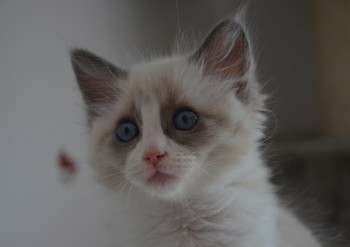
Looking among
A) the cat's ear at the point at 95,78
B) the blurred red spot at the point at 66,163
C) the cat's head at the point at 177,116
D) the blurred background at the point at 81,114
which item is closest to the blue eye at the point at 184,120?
the cat's head at the point at 177,116

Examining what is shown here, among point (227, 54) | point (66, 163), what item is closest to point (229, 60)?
point (227, 54)

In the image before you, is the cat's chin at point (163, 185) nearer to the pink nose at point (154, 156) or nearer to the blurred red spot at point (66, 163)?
the pink nose at point (154, 156)

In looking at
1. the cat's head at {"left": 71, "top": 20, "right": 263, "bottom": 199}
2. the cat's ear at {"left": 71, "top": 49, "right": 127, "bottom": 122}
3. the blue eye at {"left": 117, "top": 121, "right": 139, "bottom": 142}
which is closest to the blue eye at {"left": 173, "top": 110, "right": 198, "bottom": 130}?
the cat's head at {"left": 71, "top": 20, "right": 263, "bottom": 199}

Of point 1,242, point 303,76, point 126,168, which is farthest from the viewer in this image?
point 303,76

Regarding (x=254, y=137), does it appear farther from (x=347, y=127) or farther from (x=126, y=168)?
(x=347, y=127)

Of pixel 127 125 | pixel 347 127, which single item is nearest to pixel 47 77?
pixel 127 125

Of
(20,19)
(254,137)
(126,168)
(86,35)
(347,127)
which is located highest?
(86,35)

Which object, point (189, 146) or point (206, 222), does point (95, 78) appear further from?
point (206, 222)
